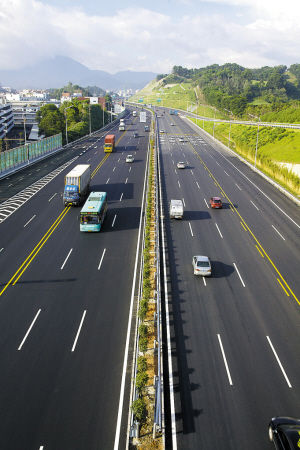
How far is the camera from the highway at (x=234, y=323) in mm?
17938

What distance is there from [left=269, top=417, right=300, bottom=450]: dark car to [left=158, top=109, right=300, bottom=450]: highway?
767 millimetres

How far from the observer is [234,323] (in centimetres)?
2541

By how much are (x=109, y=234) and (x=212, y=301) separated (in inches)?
648

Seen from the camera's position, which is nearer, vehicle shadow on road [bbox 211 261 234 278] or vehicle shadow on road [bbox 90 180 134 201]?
vehicle shadow on road [bbox 211 261 234 278]

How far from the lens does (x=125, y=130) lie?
486 feet

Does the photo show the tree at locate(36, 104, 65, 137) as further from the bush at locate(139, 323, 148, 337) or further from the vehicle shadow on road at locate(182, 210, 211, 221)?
the bush at locate(139, 323, 148, 337)

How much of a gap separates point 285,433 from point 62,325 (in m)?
14.6

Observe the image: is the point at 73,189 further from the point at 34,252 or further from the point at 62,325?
the point at 62,325

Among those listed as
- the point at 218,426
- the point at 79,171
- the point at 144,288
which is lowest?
the point at 218,426

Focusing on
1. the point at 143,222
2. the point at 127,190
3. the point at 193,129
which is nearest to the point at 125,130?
the point at 193,129

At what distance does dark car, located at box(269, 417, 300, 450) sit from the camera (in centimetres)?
1545

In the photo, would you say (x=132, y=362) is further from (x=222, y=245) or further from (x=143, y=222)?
(x=143, y=222)

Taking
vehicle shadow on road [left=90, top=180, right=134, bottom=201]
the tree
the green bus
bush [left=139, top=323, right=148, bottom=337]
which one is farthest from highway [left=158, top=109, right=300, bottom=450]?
the tree

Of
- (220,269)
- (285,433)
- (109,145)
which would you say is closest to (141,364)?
(285,433)
